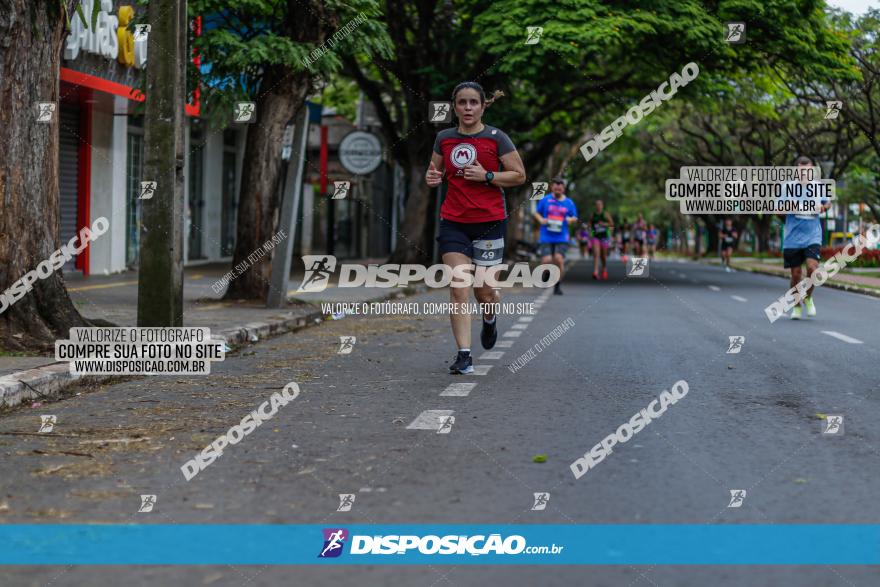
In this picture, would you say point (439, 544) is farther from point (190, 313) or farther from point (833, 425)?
point (190, 313)

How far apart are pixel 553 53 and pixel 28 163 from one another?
51.8ft

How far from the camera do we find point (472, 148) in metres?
8.70

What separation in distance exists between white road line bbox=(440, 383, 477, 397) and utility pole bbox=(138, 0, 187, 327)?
3.21 meters

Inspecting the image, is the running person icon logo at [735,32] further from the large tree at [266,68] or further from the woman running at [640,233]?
the woman running at [640,233]

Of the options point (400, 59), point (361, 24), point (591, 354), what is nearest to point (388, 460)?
point (591, 354)

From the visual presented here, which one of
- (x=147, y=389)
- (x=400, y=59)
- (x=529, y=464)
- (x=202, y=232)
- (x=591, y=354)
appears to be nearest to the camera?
(x=529, y=464)

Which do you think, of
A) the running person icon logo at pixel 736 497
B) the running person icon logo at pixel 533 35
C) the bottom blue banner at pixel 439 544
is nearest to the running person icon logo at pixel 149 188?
the bottom blue banner at pixel 439 544

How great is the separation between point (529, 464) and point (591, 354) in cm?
513

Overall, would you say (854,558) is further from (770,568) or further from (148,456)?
(148,456)

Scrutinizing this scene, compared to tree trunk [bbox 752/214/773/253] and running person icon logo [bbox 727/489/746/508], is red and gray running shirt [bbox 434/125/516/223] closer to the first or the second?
running person icon logo [bbox 727/489/746/508]

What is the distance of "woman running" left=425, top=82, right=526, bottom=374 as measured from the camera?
859cm

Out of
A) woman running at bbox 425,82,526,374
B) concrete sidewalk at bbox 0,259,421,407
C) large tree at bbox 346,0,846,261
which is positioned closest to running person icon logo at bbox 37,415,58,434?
concrete sidewalk at bbox 0,259,421,407

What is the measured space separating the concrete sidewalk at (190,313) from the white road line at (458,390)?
2.61 metres

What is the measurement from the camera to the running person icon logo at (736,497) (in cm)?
483
